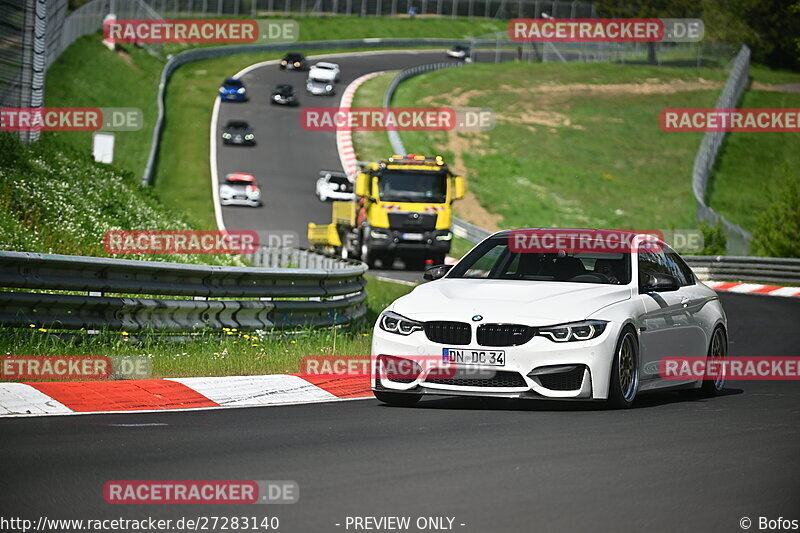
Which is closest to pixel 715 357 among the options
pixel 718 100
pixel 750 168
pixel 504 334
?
pixel 504 334

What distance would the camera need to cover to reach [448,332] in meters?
10.5

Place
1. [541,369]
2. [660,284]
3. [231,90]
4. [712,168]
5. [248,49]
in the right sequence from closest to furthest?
[541,369], [660,284], [712,168], [231,90], [248,49]

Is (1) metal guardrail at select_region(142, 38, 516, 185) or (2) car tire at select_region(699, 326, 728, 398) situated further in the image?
(1) metal guardrail at select_region(142, 38, 516, 185)

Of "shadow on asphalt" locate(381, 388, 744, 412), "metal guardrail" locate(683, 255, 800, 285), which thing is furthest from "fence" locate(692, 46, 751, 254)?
"shadow on asphalt" locate(381, 388, 744, 412)

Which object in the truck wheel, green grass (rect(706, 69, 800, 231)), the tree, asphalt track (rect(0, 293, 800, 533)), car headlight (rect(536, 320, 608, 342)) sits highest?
the tree

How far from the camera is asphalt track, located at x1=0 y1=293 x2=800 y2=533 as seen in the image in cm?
618

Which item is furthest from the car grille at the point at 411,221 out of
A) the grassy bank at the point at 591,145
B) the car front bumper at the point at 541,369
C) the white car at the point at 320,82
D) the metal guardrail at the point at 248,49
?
the white car at the point at 320,82

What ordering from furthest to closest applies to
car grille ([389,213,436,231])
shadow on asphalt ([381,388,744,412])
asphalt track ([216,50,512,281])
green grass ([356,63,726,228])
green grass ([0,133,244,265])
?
1. green grass ([356,63,726,228])
2. asphalt track ([216,50,512,281])
3. car grille ([389,213,436,231])
4. green grass ([0,133,244,265])
5. shadow on asphalt ([381,388,744,412])

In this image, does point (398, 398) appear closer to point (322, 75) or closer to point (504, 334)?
A: point (504, 334)

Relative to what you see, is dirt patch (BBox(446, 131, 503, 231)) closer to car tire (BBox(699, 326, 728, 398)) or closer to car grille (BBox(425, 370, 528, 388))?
car tire (BBox(699, 326, 728, 398))

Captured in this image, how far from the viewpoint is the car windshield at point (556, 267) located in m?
11.5

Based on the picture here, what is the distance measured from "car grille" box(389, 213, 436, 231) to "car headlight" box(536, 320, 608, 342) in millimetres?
23702

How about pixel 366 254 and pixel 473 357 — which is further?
pixel 366 254

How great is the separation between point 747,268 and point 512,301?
83.1 feet
